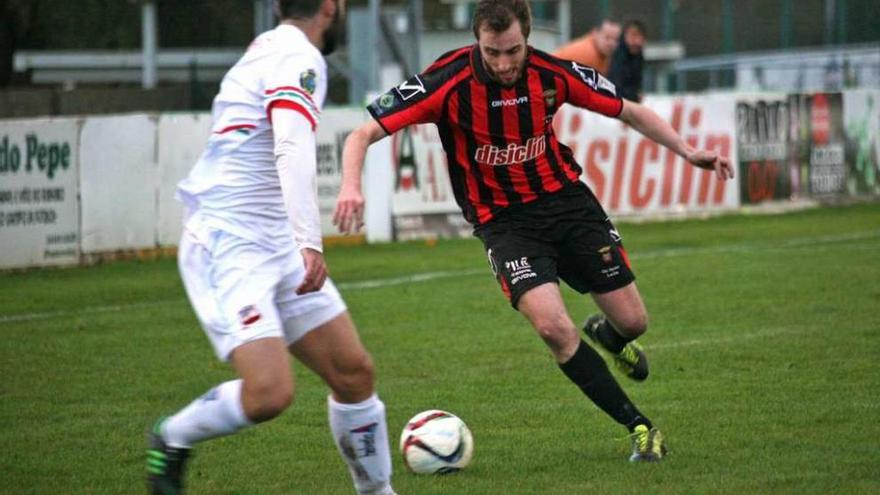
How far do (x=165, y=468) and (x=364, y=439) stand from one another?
729 mm

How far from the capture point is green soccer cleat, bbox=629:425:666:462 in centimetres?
663

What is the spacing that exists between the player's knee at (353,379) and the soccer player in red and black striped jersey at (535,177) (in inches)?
47.7

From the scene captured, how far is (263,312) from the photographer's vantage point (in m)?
5.25

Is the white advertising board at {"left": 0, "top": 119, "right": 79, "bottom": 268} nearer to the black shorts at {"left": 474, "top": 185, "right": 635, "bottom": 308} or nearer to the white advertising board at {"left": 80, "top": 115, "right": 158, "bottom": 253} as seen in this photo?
the white advertising board at {"left": 80, "top": 115, "right": 158, "bottom": 253}

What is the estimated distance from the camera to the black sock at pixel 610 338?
7289mm

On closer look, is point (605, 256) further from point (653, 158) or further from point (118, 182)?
point (653, 158)

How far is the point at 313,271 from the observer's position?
16.6 ft

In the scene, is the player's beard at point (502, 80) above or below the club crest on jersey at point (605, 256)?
above

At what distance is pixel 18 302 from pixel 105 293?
30.9 inches

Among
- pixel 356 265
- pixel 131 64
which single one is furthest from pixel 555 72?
pixel 131 64

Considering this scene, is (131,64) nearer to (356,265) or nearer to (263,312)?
(356,265)

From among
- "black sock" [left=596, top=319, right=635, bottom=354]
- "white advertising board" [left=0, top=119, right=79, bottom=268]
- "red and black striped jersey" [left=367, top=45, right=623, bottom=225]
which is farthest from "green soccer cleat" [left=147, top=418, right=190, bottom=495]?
"white advertising board" [left=0, top=119, right=79, bottom=268]

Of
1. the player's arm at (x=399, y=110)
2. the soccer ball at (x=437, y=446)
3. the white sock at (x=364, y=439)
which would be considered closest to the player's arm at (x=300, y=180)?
the white sock at (x=364, y=439)

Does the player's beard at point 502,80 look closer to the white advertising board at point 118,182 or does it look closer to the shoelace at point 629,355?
the shoelace at point 629,355
